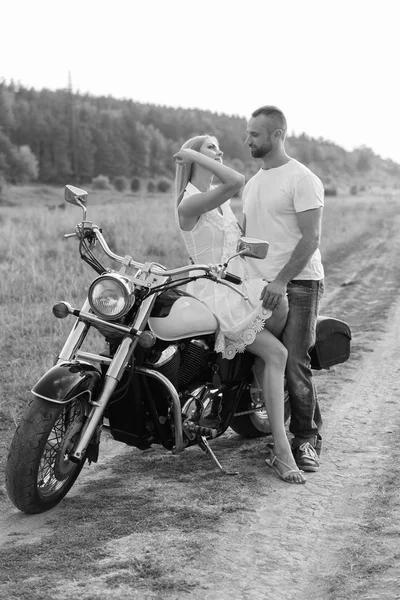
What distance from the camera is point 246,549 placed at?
3584mm

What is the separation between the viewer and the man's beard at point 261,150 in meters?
4.76

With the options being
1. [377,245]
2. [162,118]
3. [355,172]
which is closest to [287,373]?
[377,245]

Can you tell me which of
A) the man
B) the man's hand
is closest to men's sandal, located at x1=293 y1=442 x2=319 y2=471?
the man

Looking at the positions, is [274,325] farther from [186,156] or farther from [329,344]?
[186,156]

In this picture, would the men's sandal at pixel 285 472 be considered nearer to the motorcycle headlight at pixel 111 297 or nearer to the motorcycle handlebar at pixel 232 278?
the motorcycle handlebar at pixel 232 278

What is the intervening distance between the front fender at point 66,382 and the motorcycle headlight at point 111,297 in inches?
11.0

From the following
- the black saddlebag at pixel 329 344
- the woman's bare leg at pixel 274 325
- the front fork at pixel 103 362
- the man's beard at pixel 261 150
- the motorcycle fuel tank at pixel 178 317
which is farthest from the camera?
the black saddlebag at pixel 329 344

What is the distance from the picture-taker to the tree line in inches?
3332

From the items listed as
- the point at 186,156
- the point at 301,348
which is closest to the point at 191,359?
the point at 301,348

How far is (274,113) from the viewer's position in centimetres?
477

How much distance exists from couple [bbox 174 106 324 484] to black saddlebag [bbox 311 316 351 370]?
32 cm

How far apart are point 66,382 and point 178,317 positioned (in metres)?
0.68

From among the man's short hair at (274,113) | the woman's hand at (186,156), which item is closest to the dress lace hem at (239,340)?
the woman's hand at (186,156)

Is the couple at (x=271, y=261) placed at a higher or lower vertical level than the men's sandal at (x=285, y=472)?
higher
